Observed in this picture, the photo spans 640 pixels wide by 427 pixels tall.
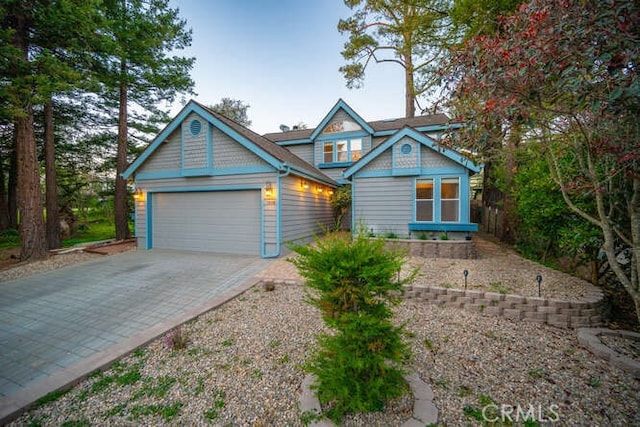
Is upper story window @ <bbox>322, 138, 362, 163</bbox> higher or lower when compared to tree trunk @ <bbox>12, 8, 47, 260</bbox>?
higher

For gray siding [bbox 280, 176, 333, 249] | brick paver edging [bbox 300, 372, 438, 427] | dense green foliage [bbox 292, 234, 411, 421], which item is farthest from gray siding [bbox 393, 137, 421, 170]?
brick paver edging [bbox 300, 372, 438, 427]

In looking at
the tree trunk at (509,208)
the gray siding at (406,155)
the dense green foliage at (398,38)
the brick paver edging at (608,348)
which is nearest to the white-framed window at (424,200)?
the gray siding at (406,155)

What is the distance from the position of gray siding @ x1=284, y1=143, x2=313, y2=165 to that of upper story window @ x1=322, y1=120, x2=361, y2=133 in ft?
4.76

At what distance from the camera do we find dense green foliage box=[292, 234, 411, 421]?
1882 mm

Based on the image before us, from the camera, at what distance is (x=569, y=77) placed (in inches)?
84.4

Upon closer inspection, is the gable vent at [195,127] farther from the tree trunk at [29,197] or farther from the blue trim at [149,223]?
the tree trunk at [29,197]

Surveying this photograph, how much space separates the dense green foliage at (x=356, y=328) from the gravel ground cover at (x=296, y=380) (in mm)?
259

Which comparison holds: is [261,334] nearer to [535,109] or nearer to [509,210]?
[535,109]

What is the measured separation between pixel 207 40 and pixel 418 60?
11571 millimetres

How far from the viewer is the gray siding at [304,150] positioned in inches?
568

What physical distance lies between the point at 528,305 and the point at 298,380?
4050 millimetres

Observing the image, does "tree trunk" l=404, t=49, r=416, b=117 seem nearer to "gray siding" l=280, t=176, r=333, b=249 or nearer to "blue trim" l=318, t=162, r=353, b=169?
"blue trim" l=318, t=162, r=353, b=169

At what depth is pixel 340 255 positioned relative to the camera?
2039 mm

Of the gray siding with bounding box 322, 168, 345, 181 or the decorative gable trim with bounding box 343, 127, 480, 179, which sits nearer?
the decorative gable trim with bounding box 343, 127, 480, 179
